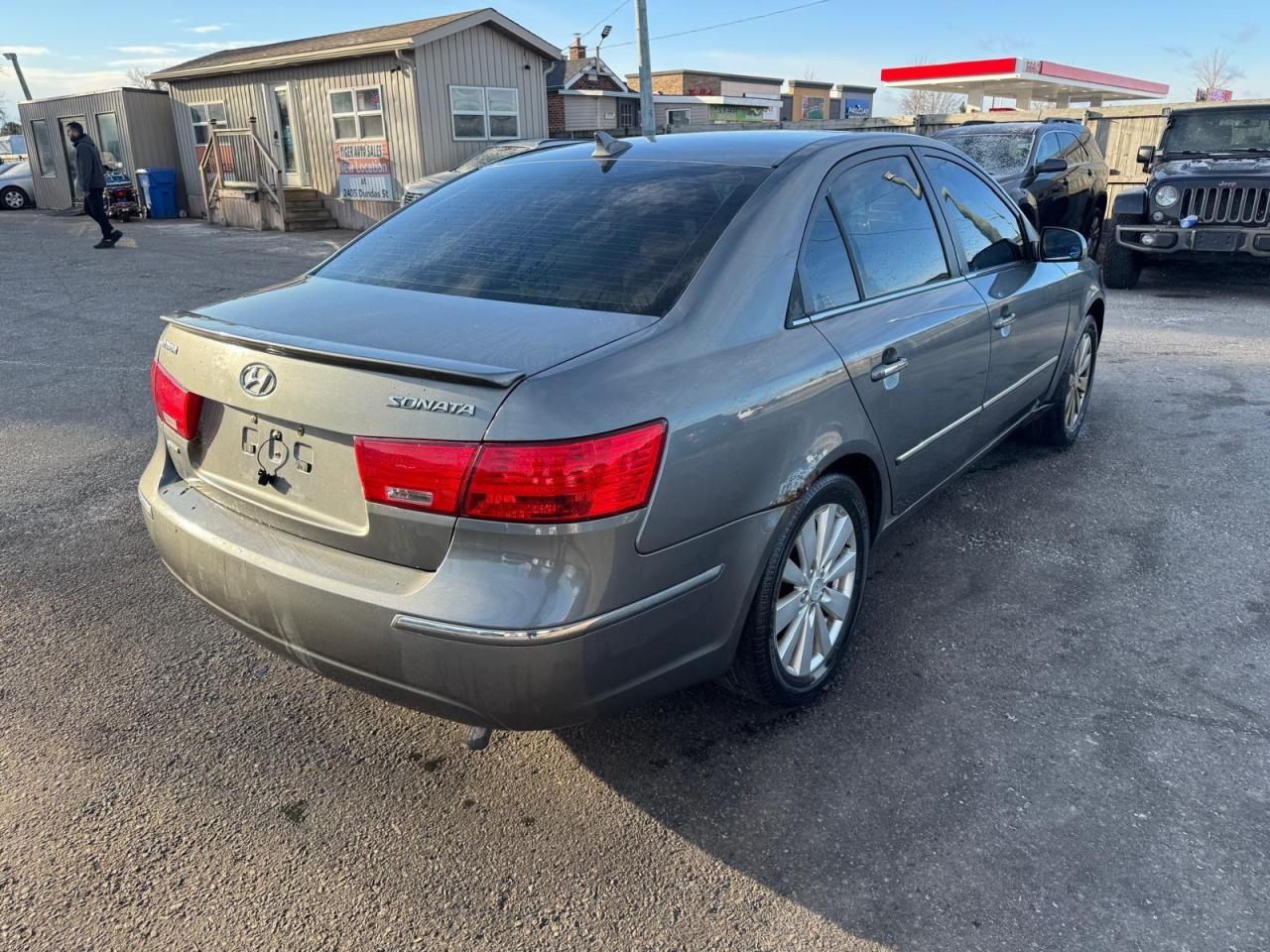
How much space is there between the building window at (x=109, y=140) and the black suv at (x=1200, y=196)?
22834 millimetres

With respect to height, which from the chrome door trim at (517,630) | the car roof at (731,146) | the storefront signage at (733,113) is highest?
the storefront signage at (733,113)

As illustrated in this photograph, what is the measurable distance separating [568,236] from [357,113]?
60.4 ft

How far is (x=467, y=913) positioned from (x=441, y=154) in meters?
18.3

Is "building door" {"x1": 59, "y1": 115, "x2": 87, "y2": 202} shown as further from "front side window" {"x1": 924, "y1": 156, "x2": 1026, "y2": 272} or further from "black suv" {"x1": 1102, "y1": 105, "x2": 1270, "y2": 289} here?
"front side window" {"x1": 924, "y1": 156, "x2": 1026, "y2": 272}

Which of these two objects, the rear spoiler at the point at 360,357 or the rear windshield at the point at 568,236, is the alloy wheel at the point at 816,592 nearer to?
the rear windshield at the point at 568,236

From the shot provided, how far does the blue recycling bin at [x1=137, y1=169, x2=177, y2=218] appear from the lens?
22.1 m

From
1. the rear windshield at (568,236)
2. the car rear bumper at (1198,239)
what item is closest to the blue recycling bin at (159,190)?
the car rear bumper at (1198,239)

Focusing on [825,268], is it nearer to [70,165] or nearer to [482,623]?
[482,623]

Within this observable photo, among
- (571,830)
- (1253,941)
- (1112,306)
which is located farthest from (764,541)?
(1112,306)

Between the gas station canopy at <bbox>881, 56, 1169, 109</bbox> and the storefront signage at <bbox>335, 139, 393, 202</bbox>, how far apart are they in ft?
71.3

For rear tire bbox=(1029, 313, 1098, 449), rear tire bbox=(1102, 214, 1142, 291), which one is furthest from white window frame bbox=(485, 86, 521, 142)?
rear tire bbox=(1029, 313, 1098, 449)

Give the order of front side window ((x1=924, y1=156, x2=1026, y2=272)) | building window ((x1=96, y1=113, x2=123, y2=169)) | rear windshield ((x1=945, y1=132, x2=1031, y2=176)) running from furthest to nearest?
building window ((x1=96, y1=113, x2=123, y2=169)) → rear windshield ((x1=945, y1=132, x2=1031, y2=176)) → front side window ((x1=924, y1=156, x2=1026, y2=272))

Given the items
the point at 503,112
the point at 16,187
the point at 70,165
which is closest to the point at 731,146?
the point at 503,112

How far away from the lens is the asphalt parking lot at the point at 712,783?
2.09 meters
